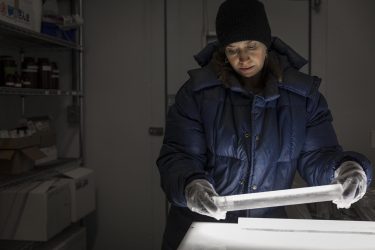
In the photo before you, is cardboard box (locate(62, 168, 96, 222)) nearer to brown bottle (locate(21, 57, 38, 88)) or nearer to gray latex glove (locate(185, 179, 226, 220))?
brown bottle (locate(21, 57, 38, 88))

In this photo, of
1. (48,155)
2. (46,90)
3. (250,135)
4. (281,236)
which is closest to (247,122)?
(250,135)

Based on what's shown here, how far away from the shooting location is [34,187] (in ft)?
7.13

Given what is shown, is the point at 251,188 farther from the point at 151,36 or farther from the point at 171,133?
the point at 151,36

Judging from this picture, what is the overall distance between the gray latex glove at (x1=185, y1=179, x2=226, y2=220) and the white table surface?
0.04m

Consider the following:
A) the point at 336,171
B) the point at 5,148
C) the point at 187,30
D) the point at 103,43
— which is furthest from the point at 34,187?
the point at 336,171

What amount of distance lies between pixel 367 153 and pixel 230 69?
5.34 ft

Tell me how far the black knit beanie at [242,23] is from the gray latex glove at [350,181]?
0.44 meters

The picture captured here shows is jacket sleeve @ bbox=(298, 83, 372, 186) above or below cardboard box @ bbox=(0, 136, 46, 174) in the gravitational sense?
above

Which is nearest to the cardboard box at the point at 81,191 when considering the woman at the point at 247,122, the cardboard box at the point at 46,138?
the cardboard box at the point at 46,138

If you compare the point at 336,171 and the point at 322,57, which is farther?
the point at 322,57

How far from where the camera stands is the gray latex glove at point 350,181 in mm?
1132

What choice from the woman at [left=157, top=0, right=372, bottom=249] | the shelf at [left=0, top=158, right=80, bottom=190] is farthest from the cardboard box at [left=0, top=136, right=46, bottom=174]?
the woman at [left=157, top=0, right=372, bottom=249]

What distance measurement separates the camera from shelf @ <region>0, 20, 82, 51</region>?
2076 mm

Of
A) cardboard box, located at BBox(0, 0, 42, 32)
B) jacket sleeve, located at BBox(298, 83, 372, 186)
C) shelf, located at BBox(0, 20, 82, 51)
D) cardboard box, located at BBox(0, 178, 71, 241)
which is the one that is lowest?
cardboard box, located at BBox(0, 178, 71, 241)
